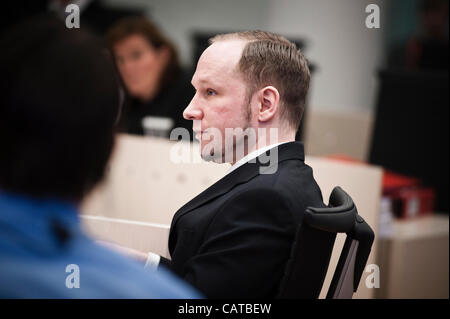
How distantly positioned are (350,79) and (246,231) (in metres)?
3.93

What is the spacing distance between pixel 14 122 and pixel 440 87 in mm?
2246

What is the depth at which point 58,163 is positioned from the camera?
666 millimetres

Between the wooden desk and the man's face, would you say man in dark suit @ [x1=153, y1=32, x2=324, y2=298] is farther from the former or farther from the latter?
the wooden desk

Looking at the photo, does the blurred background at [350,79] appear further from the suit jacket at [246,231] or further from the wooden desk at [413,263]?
the suit jacket at [246,231]

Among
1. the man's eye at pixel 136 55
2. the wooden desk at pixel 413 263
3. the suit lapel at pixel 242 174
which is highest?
the man's eye at pixel 136 55

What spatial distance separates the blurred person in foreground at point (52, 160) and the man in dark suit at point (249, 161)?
0.34 m

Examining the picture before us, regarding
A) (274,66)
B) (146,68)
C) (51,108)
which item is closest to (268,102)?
(274,66)

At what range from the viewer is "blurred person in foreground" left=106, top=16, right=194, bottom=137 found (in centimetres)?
266

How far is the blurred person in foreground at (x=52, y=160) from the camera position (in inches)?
25.4

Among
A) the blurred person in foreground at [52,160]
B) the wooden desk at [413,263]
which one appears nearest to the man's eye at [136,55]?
the wooden desk at [413,263]

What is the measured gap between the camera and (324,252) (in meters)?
1.03

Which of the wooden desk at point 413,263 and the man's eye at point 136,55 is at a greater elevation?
the man's eye at point 136,55

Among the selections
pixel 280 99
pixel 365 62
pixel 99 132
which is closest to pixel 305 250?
pixel 280 99

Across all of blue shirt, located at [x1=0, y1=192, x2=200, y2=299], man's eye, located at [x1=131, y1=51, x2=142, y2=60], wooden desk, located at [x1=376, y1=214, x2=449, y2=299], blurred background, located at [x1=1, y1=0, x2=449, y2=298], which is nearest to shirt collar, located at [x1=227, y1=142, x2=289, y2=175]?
blurred background, located at [x1=1, y1=0, x2=449, y2=298]
